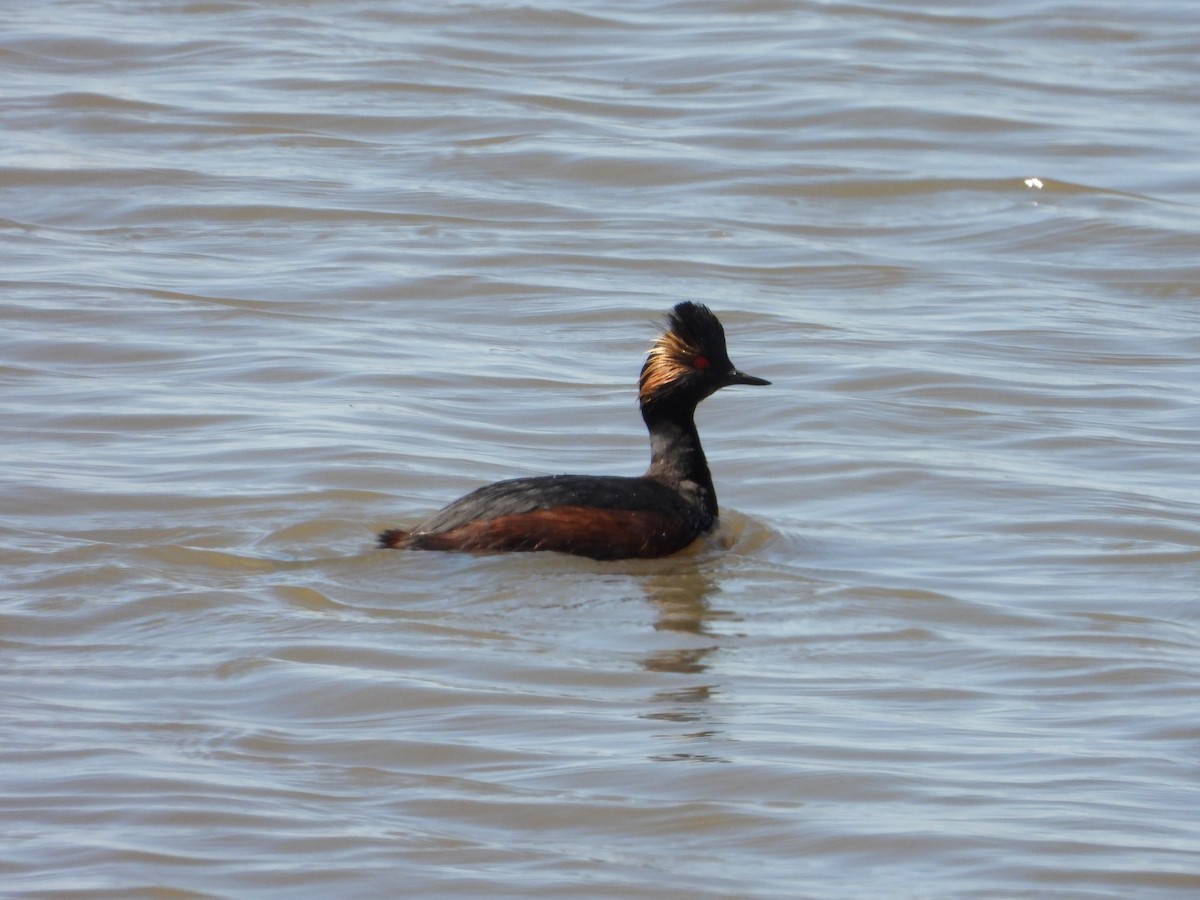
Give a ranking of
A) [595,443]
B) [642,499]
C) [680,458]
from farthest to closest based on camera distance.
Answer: [595,443] < [680,458] < [642,499]

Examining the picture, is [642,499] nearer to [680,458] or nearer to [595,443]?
[680,458]

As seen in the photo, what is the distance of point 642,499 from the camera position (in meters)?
8.60

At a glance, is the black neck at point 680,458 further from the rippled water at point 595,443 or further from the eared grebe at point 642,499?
the rippled water at point 595,443

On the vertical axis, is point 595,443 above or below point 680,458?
below

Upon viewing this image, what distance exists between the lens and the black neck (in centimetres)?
901

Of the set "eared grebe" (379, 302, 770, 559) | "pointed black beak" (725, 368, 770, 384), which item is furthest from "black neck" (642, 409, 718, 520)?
"pointed black beak" (725, 368, 770, 384)

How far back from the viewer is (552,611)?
25.0 ft

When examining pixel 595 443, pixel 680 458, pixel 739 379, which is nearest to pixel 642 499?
pixel 680 458

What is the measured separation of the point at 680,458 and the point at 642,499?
0.58m

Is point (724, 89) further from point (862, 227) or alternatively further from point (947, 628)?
point (947, 628)

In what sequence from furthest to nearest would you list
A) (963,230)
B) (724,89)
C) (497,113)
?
(724,89)
(497,113)
(963,230)

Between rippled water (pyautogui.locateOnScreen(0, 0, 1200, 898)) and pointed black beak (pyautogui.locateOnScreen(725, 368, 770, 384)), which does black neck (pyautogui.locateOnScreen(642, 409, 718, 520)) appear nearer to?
pointed black beak (pyautogui.locateOnScreen(725, 368, 770, 384))

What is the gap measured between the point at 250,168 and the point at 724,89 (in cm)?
443

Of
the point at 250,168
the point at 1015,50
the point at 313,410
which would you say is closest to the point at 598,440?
the point at 313,410
